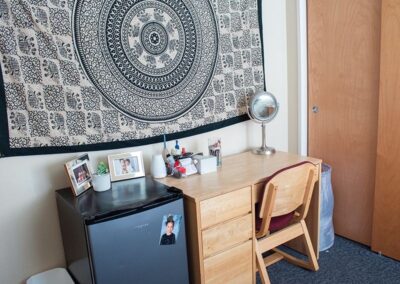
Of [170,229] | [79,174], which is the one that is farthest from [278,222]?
[79,174]

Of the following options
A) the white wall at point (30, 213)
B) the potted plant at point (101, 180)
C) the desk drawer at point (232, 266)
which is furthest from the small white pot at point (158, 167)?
the desk drawer at point (232, 266)

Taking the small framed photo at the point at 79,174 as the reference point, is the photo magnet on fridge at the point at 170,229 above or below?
below

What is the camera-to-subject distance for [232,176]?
6.00 feet

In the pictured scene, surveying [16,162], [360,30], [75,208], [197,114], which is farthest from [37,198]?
[360,30]

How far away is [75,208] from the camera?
143cm

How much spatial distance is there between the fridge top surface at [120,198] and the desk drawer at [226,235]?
26 centimetres

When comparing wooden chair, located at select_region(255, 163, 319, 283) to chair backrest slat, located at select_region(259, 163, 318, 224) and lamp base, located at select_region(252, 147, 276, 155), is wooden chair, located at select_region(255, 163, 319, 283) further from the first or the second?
lamp base, located at select_region(252, 147, 276, 155)

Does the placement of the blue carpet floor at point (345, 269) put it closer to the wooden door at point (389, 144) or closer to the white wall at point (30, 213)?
the wooden door at point (389, 144)

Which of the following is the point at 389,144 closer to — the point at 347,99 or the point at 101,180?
the point at 347,99

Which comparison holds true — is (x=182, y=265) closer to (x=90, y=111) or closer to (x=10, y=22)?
(x=90, y=111)

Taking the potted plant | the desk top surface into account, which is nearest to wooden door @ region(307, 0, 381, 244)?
the desk top surface

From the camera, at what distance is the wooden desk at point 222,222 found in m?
1.58

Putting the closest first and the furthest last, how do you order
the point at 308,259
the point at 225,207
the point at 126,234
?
the point at 126,234
the point at 225,207
the point at 308,259

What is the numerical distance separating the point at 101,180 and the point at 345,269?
63.6 inches
